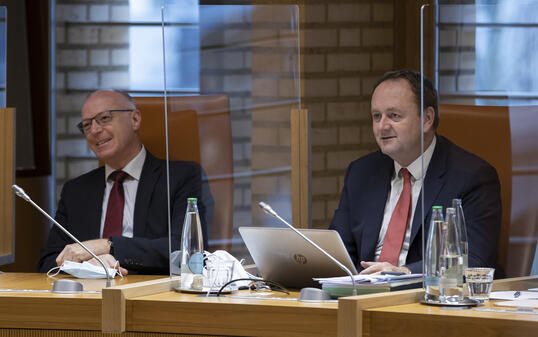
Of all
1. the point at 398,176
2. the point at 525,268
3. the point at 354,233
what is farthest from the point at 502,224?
the point at 354,233

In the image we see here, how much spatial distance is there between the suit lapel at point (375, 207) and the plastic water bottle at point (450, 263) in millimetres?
447

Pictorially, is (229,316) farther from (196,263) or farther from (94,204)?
(94,204)

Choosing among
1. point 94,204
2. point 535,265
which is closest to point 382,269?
point 535,265

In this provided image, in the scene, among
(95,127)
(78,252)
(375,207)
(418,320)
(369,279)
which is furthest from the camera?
(95,127)

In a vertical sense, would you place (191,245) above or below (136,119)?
below

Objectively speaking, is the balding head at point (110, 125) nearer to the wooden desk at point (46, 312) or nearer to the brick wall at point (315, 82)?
the brick wall at point (315, 82)

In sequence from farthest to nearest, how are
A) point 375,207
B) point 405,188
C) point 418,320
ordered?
1. point 375,207
2. point 405,188
3. point 418,320

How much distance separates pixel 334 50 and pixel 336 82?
100 millimetres

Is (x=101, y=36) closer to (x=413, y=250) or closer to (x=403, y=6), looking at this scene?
(x=403, y=6)

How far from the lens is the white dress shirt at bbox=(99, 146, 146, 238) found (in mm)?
3221

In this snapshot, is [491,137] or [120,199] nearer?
[491,137]

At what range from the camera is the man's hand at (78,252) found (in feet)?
9.58

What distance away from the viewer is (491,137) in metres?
2.37

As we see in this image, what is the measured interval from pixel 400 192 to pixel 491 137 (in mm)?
328
